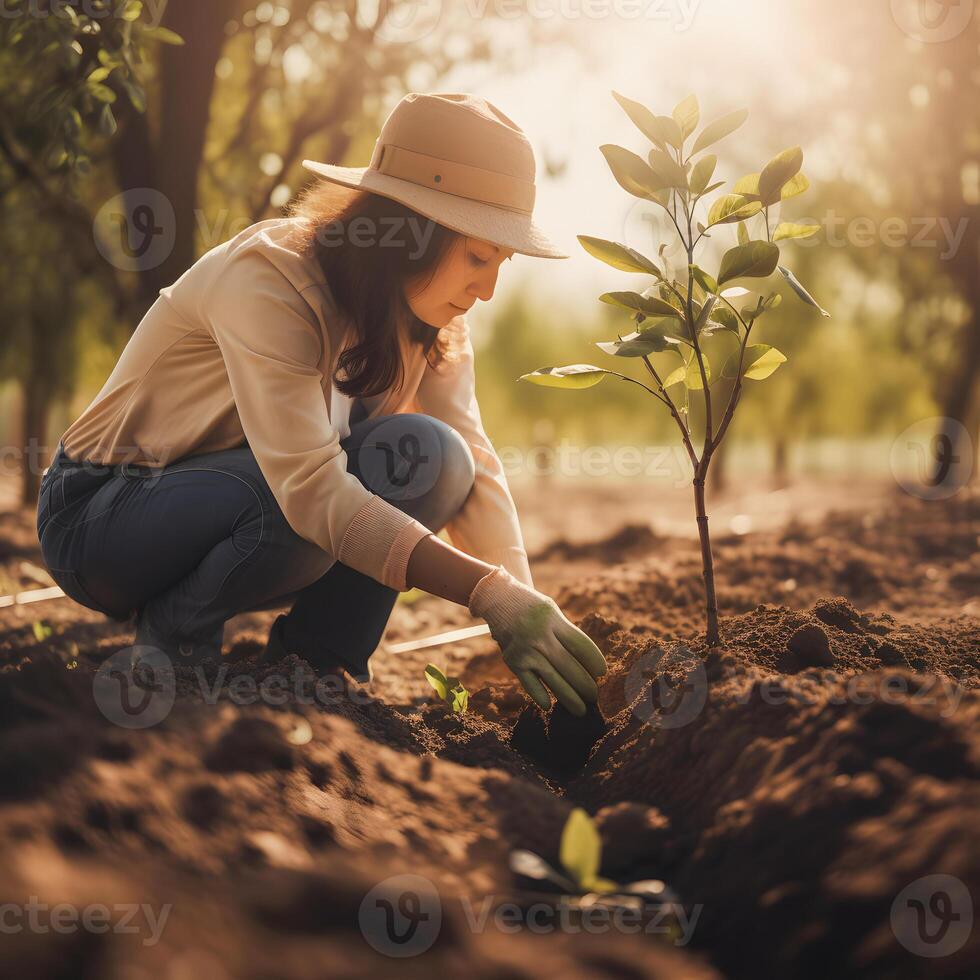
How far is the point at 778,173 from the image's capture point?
5.96 feet

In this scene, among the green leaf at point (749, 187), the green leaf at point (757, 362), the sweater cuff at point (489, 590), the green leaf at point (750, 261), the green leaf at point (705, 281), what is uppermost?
the green leaf at point (749, 187)

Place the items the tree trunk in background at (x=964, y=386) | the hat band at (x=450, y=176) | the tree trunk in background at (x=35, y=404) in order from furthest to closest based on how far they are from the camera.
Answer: the tree trunk in background at (x=964, y=386) → the tree trunk in background at (x=35, y=404) → the hat band at (x=450, y=176)

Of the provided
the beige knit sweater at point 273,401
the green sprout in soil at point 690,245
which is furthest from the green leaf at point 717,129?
the beige knit sweater at point 273,401

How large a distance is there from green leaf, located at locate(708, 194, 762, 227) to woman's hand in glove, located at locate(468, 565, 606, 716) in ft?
2.85

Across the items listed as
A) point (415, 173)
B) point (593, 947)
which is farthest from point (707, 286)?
point (593, 947)

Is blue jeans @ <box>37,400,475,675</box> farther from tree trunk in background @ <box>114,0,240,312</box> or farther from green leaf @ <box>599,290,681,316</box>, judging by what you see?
tree trunk in background @ <box>114,0,240,312</box>

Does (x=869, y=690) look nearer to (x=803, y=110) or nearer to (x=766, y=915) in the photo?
(x=766, y=915)

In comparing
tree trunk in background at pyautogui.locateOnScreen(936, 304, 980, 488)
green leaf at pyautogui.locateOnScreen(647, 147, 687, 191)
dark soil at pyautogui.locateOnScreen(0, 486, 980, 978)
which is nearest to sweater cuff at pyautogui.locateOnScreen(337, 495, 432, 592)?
dark soil at pyautogui.locateOnScreen(0, 486, 980, 978)

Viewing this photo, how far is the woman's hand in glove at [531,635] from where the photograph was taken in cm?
186

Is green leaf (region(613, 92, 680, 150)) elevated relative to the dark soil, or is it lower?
elevated

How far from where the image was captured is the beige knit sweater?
1.92 m

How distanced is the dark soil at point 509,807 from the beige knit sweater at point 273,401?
15.5 inches

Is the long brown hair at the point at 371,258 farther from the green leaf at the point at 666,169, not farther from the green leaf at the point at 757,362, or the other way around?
the green leaf at the point at 757,362

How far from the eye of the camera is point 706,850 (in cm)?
132
